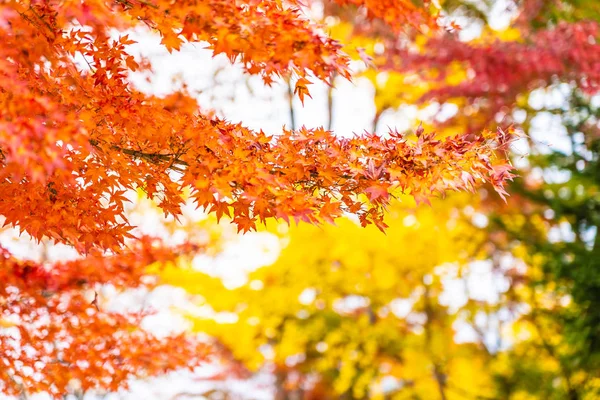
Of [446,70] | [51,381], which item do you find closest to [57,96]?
[51,381]

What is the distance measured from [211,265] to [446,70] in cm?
412

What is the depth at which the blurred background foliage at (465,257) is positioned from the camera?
6492mm

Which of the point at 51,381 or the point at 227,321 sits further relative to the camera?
the point at 227,321

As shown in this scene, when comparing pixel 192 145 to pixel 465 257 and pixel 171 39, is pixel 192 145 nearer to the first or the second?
pixel 171 39

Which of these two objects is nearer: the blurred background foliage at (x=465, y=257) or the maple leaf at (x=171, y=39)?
the maple leaf at (x=171, y=39)

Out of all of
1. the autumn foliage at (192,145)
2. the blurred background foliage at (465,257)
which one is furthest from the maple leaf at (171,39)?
the blurred background foliage at (465,257)

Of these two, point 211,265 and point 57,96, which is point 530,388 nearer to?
point 211,265

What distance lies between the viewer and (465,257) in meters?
7.95

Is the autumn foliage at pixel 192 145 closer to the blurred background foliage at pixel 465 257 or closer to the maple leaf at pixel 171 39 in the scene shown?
the maple leaf at pixel 171 39

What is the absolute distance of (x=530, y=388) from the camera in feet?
23.4

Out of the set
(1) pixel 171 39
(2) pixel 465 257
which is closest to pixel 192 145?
(1) pixel 171 39

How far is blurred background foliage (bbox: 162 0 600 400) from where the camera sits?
21.3ft

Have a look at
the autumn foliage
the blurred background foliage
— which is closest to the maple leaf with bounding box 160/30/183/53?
the autumn foliage

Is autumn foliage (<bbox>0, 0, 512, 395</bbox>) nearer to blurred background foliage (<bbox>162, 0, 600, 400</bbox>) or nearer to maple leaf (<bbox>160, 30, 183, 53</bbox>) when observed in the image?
maple leaf (<bbox>160, 30, 183, 53</bbox>)
